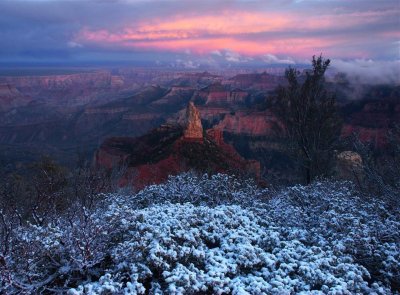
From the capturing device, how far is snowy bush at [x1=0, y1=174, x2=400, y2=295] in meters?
7.29

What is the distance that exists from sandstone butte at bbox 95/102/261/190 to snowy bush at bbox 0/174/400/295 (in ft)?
93.6

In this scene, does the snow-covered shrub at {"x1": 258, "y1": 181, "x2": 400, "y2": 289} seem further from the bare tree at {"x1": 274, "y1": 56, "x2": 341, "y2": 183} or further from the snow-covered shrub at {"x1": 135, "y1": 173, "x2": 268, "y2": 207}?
the bare tree at {"x1": 274, "y1": 56, "x2": 341, "y2": 183}

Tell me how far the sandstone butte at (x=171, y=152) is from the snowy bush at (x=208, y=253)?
28516mm

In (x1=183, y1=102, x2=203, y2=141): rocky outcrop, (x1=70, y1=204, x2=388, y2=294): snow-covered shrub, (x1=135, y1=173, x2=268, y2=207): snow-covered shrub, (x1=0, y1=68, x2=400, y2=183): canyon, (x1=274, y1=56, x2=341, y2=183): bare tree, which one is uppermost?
(x1=274, y1=56, x2=341, y2=183): bare tree

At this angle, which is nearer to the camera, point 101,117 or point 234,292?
point 234,292

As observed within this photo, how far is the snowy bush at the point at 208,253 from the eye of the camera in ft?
23.9

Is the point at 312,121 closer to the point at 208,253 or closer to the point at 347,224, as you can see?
the point at 347,224

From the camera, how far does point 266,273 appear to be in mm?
7906

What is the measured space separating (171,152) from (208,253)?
41176 mm

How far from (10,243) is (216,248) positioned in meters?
4.28

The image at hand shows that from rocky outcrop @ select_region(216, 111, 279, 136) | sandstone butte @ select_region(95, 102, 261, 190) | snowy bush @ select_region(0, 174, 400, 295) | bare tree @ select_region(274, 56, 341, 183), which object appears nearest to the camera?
snowy bush @ select_region(0, 174, 400, 295)

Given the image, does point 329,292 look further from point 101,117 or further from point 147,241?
point 101,117

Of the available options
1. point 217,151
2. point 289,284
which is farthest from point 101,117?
point 289,284

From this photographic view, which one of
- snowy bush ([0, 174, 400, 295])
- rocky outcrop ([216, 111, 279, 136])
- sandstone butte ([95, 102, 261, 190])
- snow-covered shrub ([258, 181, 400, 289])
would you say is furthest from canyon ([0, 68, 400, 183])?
snowy bush ([0, 174, 400, 295])
